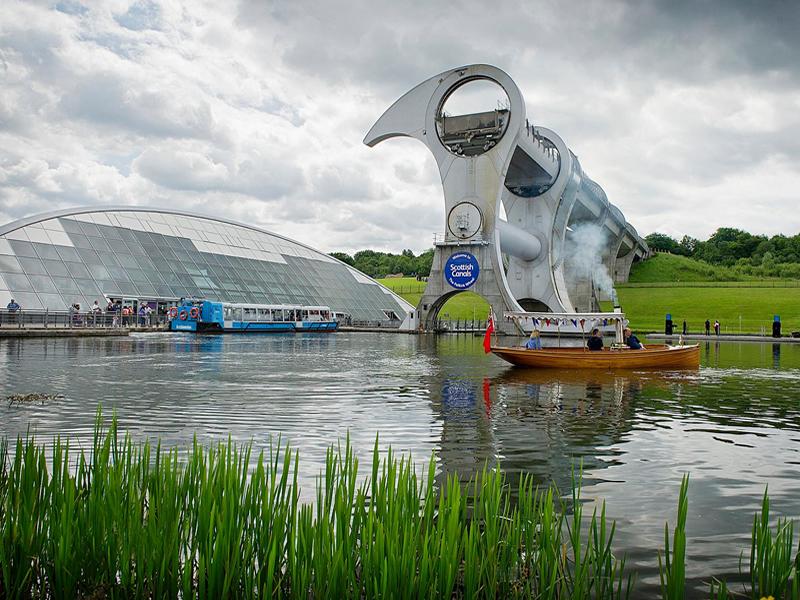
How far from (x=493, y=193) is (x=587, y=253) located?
43.4 m

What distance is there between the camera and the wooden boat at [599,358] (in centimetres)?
2845

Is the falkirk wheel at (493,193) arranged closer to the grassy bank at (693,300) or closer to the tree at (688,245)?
the grassy bank at (693,300)

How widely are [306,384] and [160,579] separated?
669 inches

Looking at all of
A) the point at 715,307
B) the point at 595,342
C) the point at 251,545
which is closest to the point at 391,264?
the point at 715,307

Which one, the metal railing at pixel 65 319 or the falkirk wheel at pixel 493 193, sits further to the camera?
the falkirk wheel at pixel 493 193

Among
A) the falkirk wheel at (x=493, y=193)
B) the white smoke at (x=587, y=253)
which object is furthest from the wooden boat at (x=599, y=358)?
the white smoke at (x=587, y=253)

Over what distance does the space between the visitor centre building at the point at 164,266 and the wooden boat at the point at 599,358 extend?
3777 cm

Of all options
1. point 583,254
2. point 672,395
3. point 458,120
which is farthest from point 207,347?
point 583,254

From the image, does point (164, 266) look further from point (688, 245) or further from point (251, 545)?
point (688, 245)

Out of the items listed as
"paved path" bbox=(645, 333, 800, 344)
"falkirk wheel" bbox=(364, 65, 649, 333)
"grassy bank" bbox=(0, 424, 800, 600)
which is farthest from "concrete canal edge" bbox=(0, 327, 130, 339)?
"paved path" bbox=(645, 333, 800, 344)

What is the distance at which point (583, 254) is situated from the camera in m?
98.8

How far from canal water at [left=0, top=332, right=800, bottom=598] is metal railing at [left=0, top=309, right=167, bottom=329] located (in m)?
20.0

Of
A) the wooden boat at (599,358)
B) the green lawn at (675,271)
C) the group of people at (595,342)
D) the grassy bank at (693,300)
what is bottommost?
the wooden boat at (599,358)

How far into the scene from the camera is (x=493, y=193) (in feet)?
198
